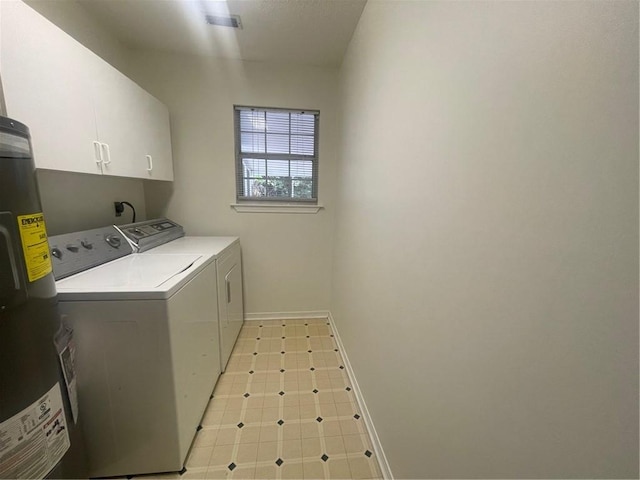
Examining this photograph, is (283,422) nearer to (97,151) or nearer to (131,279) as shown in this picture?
(131,279)

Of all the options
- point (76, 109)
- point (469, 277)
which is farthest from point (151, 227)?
point (469, 277)

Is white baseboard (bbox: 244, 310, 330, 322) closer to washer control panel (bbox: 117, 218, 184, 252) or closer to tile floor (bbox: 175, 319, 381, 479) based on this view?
tile floor (bbox: 175, 319, 381, 479)

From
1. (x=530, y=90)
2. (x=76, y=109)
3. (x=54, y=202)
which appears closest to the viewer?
(x=530, y=90)

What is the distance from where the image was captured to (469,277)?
69 centimetres

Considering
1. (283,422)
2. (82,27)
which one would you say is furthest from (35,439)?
(82,27)

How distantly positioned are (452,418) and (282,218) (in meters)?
2.16

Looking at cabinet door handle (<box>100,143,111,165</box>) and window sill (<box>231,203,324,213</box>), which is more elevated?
cabinet door handle (<box>100,143,111,165</box>)

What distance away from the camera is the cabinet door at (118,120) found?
1422mm

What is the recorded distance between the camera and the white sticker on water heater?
75 centimetres

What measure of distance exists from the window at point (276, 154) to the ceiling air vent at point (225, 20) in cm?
67

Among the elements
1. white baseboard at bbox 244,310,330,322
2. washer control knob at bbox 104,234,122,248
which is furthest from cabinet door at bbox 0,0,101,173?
white baseboard at bbox 244,310,330,322

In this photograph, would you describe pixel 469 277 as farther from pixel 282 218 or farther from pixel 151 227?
pixel 151 227

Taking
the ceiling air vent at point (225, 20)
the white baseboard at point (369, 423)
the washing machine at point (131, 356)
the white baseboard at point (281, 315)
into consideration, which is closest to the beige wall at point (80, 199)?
the washing machine at point (131, 356)

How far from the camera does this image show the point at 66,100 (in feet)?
3.93
